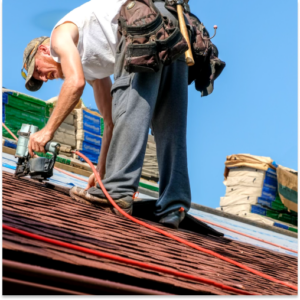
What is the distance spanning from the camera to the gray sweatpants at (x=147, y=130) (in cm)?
348

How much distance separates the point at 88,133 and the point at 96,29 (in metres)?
6.54

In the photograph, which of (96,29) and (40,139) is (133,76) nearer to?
(96,29)

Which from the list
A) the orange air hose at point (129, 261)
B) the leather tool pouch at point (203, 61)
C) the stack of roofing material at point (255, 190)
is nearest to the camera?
the orange air hose at point (129, 261)

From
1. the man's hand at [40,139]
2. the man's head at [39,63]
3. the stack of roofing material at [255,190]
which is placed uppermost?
the man's head at [39,63]

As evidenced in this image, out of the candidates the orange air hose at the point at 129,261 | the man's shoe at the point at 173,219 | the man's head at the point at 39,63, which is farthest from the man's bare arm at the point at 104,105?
the orange air hose at the point at 129,261

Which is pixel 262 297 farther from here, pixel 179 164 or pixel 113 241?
pixel 179 164

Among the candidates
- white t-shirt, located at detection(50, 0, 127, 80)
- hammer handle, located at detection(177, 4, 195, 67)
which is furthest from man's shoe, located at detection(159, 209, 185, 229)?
white t-shirt, located at detection(50, 0, 127, 80)

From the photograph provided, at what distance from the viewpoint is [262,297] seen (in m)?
2.24

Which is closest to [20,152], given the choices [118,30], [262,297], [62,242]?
[118,30]

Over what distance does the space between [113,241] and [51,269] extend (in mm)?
953

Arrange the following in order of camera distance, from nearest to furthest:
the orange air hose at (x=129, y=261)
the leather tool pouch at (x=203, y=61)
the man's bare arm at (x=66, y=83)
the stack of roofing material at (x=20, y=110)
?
the orange air hose at (x=129, y=261), the man's bare arm at (x=66, y=83), the leather tool pouch at (x=203, y=61), the stack of roofing material at (x=20, y=110)

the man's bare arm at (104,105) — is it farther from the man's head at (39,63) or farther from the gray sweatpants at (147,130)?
the gray sweatpants at (147,130)

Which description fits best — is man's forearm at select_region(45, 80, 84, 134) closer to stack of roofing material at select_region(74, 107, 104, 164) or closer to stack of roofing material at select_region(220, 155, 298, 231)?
stack of roofing material at select_region(74, 107, 104, 164)

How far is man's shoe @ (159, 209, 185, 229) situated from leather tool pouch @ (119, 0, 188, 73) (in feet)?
3.62
